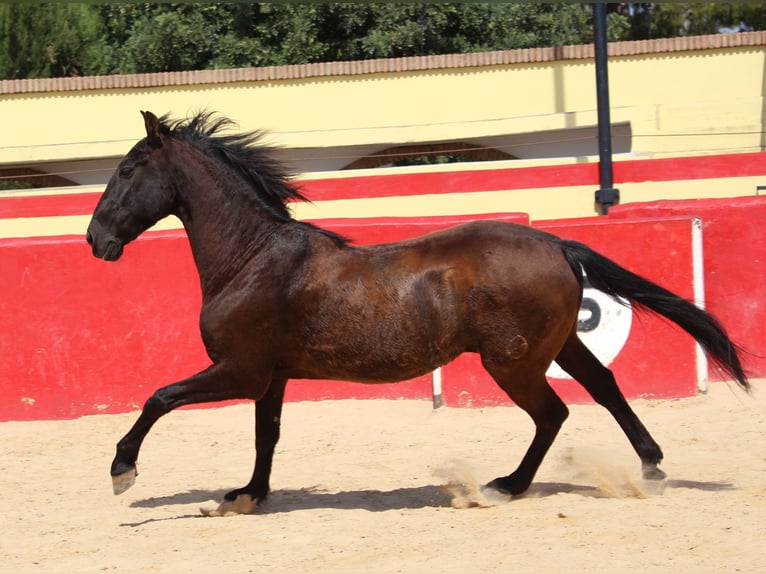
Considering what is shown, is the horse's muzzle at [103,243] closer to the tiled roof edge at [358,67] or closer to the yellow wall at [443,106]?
the yellow wall at [443,106]

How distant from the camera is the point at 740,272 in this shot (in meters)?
8.05

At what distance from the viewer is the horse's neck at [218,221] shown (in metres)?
5.59

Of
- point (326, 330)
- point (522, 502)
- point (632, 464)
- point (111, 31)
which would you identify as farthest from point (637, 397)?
point (111, 31)

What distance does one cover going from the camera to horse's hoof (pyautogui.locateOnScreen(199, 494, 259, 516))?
18.2ft

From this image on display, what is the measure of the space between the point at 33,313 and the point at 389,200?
630 centimetres

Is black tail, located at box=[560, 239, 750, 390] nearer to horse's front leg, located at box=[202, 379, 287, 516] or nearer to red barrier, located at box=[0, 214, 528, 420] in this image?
horse's front leg, located at box=[202, 379, 287, 516]

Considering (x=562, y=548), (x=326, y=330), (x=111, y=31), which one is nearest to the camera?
(x=562, y=548)

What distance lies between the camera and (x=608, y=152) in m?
12.9

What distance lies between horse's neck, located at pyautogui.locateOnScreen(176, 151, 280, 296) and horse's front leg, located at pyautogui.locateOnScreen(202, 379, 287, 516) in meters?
0.66

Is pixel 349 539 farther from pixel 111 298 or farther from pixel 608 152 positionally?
pixel 608 152

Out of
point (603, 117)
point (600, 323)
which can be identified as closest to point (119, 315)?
point (600, 323)

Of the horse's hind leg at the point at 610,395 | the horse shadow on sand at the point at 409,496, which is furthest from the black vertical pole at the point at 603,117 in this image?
the horse shadow on sand at the point at 409,496

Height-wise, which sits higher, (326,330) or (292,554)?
(326,330)

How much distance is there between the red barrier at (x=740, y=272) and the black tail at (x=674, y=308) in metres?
2.39
